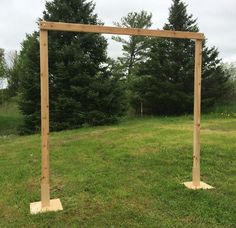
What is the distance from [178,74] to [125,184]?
514 inches

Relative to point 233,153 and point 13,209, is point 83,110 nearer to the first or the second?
point 233,153

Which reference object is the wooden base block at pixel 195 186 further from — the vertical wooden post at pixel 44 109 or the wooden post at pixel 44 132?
the vertical wooden post at pixel 44 109

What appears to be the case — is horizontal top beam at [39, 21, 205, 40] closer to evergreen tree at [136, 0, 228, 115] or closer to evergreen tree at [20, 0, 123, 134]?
evergreen tree at [20, 0, 123, 134]

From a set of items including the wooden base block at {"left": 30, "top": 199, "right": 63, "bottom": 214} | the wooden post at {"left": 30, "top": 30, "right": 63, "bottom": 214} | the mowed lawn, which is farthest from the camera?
the wooden post at {"left": 30, "top": 30, "right": 63, "bottom": 214}

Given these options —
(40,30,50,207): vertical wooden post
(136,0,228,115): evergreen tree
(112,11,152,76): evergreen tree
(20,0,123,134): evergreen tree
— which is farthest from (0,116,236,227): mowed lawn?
(112,11,152,76): evergreen tree

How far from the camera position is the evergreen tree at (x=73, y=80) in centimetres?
1293

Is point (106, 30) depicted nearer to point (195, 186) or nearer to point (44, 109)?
point (44, 109)

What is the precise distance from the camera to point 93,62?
13500 mm

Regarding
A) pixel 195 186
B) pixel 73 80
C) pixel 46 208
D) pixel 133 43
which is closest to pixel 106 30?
pixel 46 208

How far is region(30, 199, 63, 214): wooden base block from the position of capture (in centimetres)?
379

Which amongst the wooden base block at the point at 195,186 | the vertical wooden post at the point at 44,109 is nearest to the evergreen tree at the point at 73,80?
the wooden base block at the point at 195,186

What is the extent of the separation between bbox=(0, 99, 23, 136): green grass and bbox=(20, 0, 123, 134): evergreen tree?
2802mm

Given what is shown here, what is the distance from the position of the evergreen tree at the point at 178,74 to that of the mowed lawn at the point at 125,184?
9.05 metres

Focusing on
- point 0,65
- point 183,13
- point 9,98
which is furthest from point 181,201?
point 9,98
